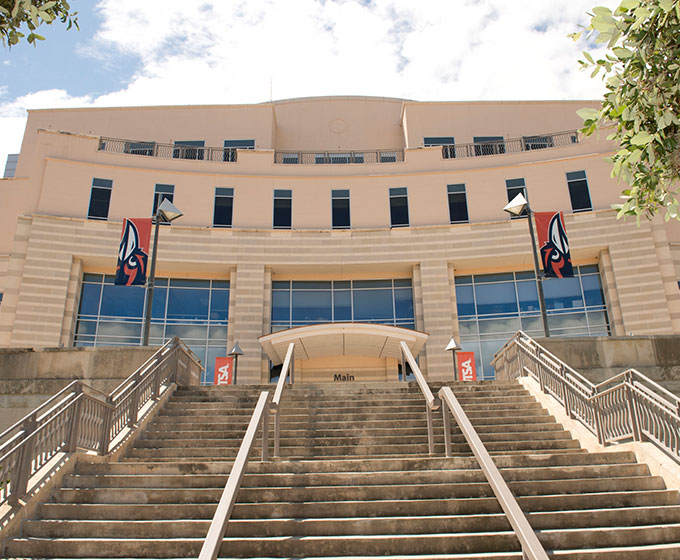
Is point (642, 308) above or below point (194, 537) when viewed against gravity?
above

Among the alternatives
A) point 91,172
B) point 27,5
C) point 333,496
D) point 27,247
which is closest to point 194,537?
point 333,496

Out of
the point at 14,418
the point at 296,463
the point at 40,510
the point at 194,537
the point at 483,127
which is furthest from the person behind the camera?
the point at 483,127

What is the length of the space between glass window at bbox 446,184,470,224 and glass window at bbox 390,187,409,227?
200cm

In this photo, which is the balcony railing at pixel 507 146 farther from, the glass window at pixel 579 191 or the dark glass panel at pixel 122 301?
the dark glass panel at pixel 122 301

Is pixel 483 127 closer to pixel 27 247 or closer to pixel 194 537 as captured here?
pixel 27 247

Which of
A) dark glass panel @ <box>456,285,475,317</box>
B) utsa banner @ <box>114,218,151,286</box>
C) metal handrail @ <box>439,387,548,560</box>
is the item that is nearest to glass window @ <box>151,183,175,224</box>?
utsa banner @ <box>114,218,151,286</box>

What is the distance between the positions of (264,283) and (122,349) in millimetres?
12596

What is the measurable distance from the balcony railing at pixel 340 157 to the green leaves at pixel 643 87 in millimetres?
25222

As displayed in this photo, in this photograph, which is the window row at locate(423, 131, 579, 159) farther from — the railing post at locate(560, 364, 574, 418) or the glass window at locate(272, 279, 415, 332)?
the railing post at locate(560, 364, 574, 418)

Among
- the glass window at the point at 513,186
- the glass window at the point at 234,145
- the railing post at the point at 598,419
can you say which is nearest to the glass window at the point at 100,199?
the glass window at the point at 234,145

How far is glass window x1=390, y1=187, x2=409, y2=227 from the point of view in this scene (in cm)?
2736

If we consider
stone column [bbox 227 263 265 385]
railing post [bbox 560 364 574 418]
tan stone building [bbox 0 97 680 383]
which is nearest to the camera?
railing post [bbox 560 364 574 418]

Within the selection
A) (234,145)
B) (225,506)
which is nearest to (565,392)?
(225,506)

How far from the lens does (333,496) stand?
752 cm
